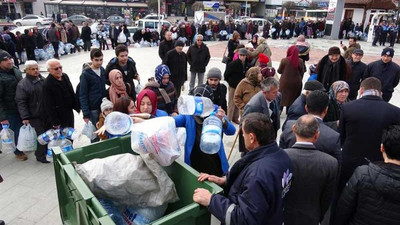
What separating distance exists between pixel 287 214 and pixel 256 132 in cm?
97

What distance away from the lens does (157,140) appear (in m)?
2.08

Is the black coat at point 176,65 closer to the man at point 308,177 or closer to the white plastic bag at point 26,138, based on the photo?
the white plastic bag at point 26,138

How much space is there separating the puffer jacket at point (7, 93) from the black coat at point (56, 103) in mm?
618

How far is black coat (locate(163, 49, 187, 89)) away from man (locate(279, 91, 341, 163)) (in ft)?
13.8

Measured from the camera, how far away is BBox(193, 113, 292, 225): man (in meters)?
1.73

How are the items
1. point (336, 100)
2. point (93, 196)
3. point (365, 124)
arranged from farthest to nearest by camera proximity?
point (336, 100) < point (365, 124) < point (93, 196)

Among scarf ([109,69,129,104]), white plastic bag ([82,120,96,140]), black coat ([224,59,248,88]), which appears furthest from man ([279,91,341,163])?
black coat ([224,59,248,88])

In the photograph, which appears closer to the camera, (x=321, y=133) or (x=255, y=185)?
(x=255, y=185)

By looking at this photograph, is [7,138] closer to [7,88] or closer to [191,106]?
[7,88]

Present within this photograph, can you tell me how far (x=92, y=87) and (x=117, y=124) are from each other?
1.94 m

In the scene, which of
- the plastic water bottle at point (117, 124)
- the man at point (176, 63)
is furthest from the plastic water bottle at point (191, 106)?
the man at point (176, 63)

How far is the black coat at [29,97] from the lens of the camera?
14.6 feet

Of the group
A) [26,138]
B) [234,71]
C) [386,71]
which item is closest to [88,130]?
[26,138]

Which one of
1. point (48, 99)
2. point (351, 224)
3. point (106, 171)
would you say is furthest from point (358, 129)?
point (48, 99)
